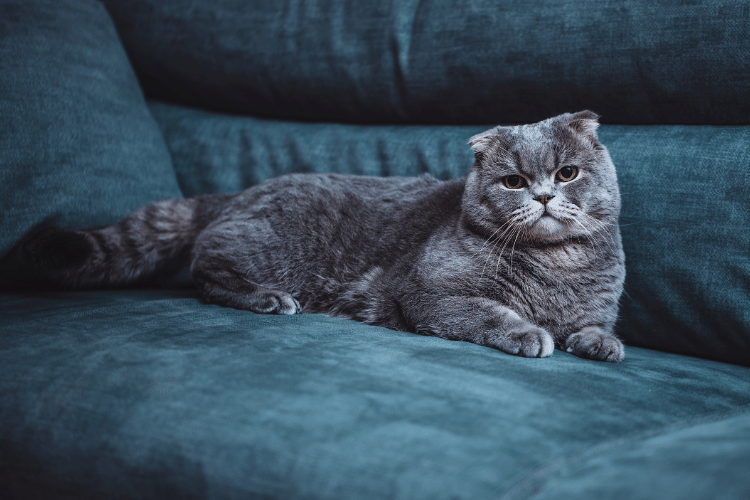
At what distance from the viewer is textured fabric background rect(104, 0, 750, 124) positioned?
1519mm

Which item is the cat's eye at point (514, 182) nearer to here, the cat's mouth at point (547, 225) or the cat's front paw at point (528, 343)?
the cat's mouth at point (547, 225)

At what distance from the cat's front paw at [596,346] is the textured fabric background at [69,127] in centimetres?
133

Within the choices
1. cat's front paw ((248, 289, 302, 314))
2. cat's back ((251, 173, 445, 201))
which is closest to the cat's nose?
cat's back ((251, 173, 445, 201))

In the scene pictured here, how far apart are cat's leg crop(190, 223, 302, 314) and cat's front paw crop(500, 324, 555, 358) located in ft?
1.85

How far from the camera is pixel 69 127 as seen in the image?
5.70 ft

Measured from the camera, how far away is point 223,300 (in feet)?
5.24

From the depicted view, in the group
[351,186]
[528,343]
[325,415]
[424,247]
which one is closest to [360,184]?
[351,186]

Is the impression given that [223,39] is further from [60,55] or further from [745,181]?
[745,181]

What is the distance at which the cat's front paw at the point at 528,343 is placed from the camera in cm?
122

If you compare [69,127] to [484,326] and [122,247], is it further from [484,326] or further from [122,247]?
[484,326]

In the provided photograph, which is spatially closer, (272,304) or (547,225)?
(547,225)

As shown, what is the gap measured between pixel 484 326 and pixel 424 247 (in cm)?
32

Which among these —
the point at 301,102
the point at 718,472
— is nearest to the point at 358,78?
the point at 301,102

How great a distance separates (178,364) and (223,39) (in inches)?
60.3
